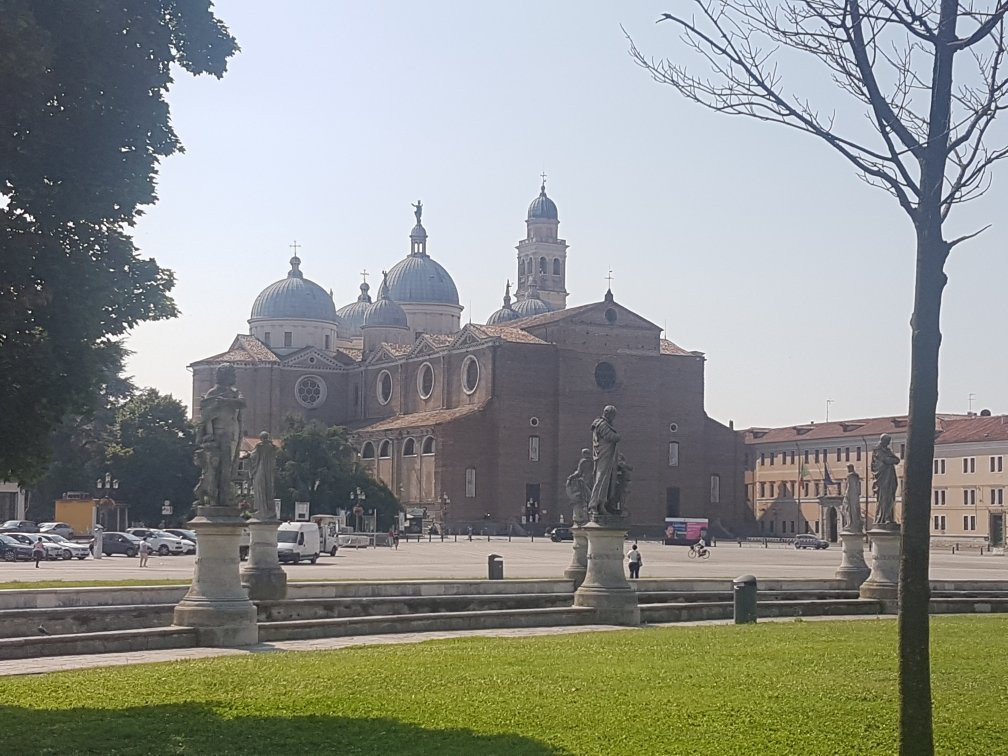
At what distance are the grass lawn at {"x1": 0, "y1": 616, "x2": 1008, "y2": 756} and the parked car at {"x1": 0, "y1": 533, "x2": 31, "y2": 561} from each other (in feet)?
116

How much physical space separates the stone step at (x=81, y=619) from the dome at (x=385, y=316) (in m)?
97.3

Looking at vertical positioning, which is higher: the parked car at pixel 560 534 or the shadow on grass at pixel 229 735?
the shadow on grass at pixel 229 735

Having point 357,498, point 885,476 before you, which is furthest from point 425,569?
point 357,498

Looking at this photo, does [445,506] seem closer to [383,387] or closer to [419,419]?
[419,419]

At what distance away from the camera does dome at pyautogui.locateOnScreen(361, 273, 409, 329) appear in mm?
119125

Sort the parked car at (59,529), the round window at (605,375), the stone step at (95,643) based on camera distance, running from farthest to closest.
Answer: the round window at (605,375)
the parked car at (59,529)
the stone step at (95,643)

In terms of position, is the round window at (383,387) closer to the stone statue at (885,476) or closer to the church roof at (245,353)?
the church roof at (245,353)

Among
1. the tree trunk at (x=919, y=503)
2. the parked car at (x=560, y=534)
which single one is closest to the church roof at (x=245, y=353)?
the parked car at (x=560, y=534)

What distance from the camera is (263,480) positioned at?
2452 centimetres

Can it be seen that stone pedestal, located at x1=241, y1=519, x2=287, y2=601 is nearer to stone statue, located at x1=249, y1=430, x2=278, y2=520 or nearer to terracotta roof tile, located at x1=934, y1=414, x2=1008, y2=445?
stone statue, located at x1=249, y1=430, x2=278, y2=520

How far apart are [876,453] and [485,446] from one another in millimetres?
69701

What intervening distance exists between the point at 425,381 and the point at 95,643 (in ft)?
297

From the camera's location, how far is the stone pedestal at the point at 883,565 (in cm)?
2692

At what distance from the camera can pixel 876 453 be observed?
28.6 metres
